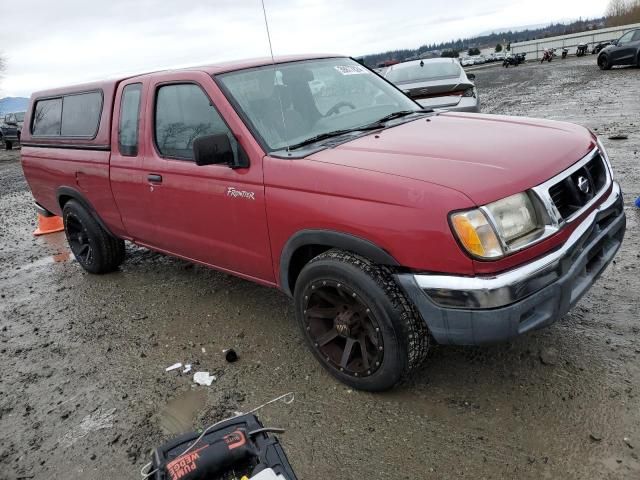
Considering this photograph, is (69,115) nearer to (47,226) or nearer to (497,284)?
(47,226)

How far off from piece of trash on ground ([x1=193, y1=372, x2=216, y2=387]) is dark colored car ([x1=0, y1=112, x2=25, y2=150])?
23066 mm

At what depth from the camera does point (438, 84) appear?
8797 millimetres

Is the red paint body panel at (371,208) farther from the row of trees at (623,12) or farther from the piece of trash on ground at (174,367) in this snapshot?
the row of trees at (623,12)

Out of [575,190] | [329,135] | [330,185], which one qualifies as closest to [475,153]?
[575,190]

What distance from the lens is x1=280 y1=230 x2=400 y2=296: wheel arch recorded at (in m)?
2.64

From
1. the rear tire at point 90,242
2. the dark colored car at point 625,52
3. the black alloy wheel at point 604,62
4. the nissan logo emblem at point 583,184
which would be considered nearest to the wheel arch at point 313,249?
the nissan logo emblem at point 583,184

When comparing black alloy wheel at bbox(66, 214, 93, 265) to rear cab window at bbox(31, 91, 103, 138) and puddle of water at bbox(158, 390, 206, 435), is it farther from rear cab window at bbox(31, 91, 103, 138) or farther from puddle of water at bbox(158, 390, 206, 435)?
puddle of water at bbox(158, 390, 206, 435)

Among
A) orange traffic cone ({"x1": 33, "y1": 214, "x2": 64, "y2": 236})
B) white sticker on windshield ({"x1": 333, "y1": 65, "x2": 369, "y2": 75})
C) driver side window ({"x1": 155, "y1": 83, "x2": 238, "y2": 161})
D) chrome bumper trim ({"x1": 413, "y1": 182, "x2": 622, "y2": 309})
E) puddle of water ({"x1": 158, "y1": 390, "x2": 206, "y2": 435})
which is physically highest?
white sticker on windshield ({"x1": 333, "y1": 65, "x2": 369, "y2": 75})

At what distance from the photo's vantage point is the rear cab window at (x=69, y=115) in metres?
4.68

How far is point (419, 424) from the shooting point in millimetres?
2740

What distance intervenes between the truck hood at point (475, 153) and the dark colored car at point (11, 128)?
23.7 metres

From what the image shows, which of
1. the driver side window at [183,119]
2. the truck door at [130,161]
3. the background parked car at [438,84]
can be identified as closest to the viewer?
the driver side window at [183,119]

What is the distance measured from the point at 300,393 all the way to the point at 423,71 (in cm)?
819

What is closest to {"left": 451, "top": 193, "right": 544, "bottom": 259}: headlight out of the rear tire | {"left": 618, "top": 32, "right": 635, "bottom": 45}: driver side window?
the rear tire
